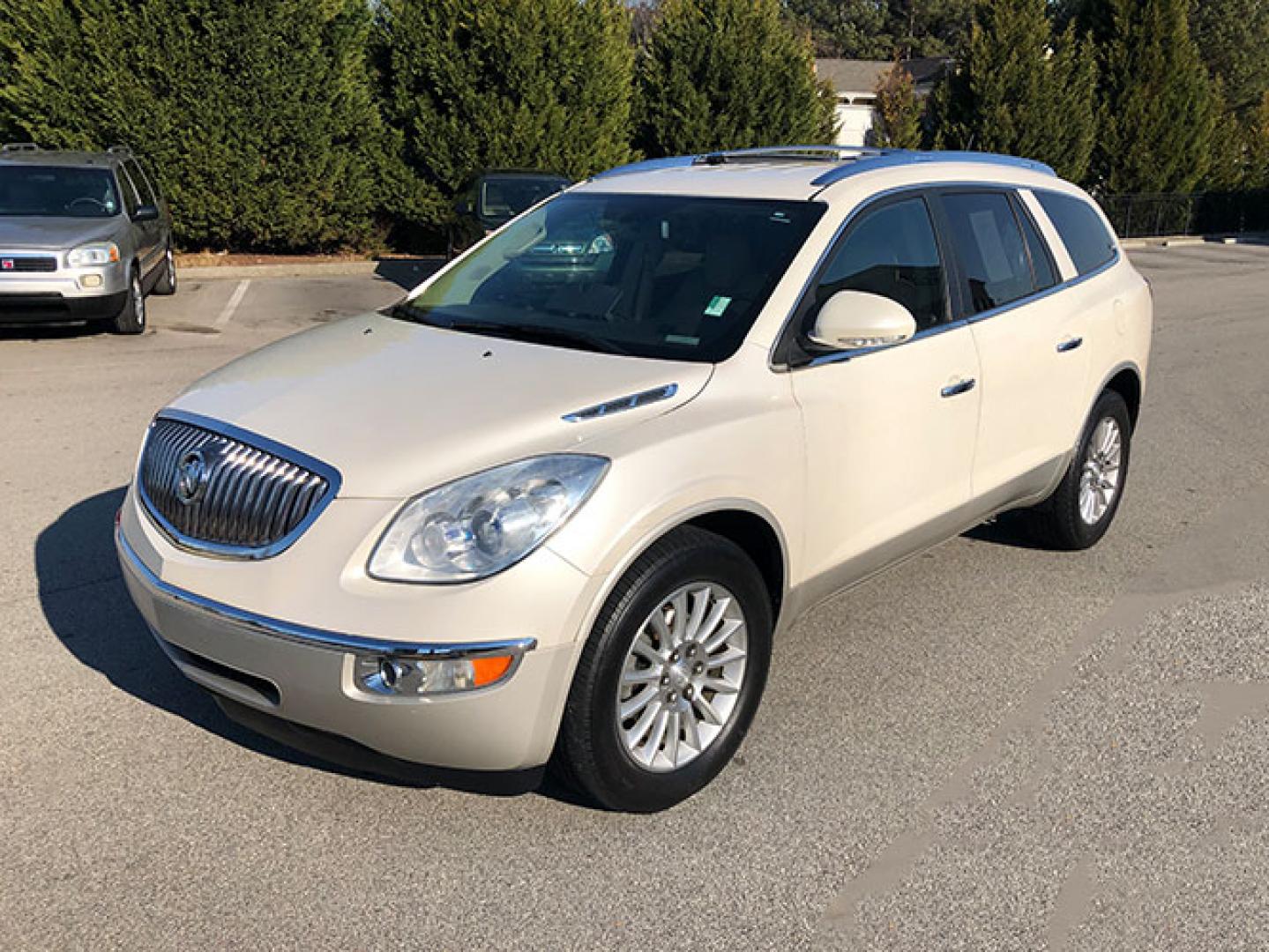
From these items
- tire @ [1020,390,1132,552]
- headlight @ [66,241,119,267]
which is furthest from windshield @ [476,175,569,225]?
tire @ [1020,390,1132,552]

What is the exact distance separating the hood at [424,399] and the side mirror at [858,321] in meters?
0.44

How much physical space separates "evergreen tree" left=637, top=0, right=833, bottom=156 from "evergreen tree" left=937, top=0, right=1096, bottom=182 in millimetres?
6720

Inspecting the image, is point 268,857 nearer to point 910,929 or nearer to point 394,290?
point 910,929

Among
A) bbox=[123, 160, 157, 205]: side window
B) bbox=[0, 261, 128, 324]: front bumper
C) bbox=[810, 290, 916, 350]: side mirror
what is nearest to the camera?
bbox=[810, 290, 916, 350]: side mirror

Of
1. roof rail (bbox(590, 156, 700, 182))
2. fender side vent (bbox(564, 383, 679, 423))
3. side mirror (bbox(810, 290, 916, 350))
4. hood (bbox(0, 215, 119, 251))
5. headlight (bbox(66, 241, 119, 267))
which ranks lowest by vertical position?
headlight (bbox(66, 241, 119, 267))

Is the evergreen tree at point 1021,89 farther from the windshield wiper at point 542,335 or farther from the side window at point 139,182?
the windshield wiper at point 542,335

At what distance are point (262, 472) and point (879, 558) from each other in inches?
83.3

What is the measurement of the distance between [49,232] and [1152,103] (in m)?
27.0

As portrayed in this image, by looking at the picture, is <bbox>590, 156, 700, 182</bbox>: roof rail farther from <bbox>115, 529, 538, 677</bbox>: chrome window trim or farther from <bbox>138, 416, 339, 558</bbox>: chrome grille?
<bbox>115, 529, 538, 677</bbox>: chrome window trim

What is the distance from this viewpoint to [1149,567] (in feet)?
18.0

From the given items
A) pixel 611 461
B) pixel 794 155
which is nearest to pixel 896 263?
pixel 794 155

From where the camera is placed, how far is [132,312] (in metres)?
11.2

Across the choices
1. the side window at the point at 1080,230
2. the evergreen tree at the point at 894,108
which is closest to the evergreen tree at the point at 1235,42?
→ the evergreen tree at the point at 894,108

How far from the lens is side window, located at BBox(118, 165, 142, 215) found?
11.6 metres
